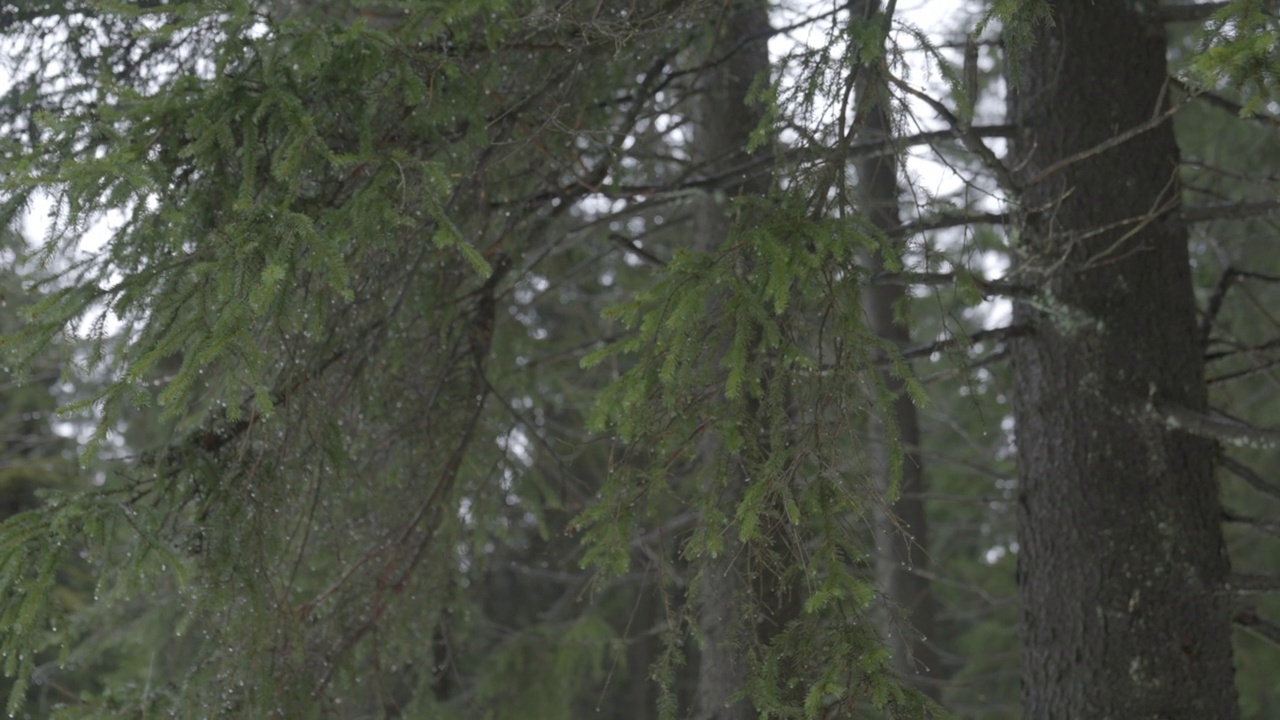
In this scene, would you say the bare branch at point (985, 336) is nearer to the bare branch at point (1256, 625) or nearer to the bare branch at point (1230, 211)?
the bare branch at point (1230, 211)

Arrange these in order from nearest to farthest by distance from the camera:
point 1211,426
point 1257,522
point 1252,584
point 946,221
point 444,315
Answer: point 1211,426
point 1252,584
point 1257,522
point 946,221
point 444,315

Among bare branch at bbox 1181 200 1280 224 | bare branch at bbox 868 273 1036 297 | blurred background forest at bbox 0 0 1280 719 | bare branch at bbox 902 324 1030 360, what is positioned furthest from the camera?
bare branch at bbox 902 324 1030 360

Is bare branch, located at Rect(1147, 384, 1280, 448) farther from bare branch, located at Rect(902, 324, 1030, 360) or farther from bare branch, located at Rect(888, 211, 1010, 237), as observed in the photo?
bare branch, located at Rect(888, 211, 1010, 237)

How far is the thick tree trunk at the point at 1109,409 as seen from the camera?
407cm

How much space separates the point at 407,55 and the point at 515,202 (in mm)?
1156

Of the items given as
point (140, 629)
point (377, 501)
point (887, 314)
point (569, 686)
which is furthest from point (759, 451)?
point (569, 686)

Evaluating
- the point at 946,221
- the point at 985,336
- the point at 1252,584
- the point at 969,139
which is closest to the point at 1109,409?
the point at 985,336

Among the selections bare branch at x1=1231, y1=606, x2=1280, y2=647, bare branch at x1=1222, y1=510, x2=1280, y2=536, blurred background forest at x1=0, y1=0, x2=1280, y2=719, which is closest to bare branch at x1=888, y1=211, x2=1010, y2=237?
blurred background forest at x1=0, y1=0, x2=1280, y2=719

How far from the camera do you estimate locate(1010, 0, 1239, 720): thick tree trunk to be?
13.4ft

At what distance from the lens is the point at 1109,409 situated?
4.23 meters

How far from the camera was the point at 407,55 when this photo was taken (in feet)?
12.4

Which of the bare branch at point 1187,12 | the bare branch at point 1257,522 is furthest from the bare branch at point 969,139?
the bare branch at point 1257,522

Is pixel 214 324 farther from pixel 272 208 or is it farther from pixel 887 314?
pixel 887 314

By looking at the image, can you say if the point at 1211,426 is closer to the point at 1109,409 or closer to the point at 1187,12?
the point at 1109,409
